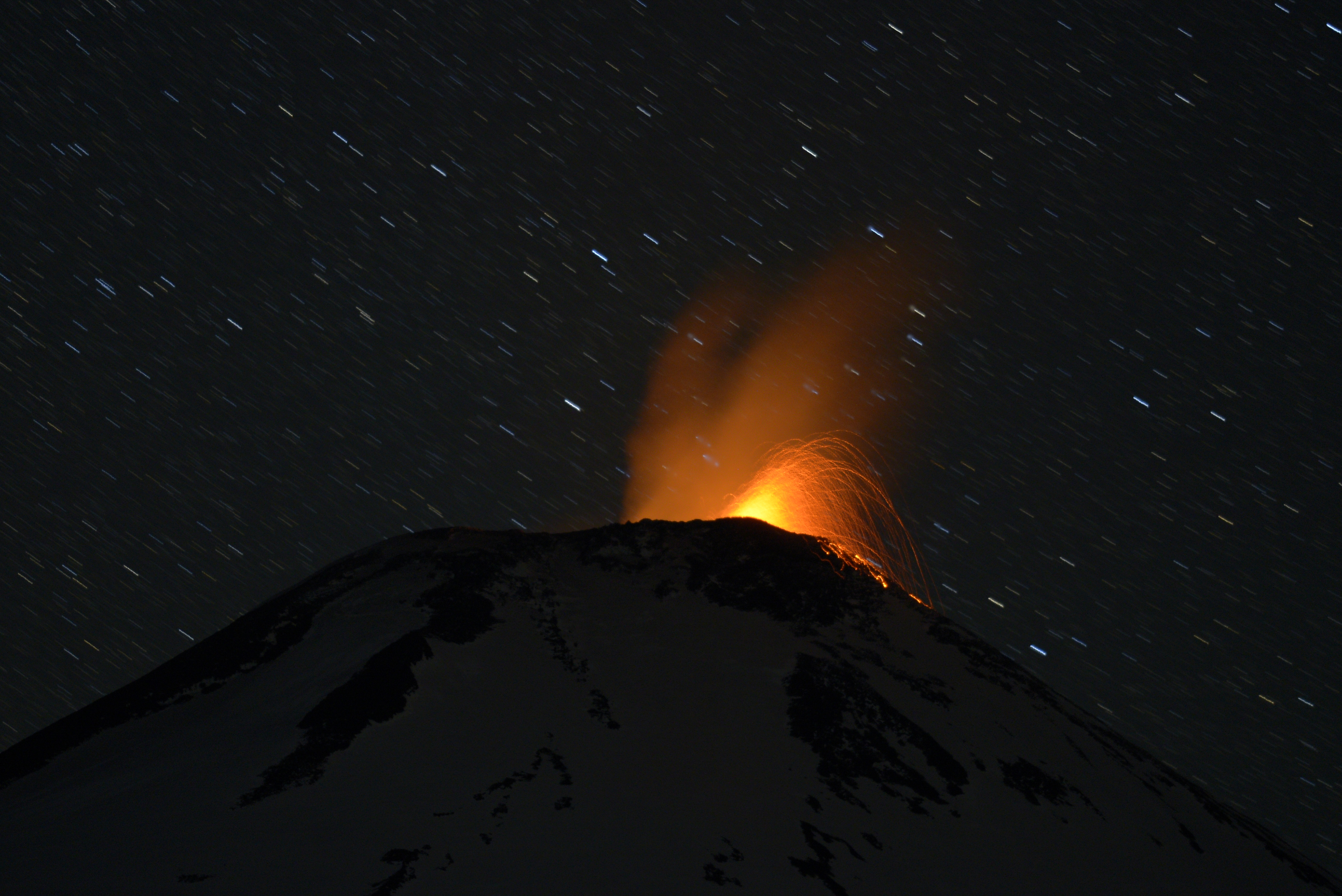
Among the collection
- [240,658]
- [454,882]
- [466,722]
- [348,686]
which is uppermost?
[454,882]

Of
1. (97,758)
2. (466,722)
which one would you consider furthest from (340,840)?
(97,758)

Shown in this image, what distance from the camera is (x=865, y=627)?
64.6 metres

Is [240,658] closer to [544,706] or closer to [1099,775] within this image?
[544,706]

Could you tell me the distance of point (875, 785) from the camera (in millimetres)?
45719

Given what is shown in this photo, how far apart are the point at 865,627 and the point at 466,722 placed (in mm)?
30511

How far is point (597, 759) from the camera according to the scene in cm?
4384

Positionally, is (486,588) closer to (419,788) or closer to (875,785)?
(419,788)

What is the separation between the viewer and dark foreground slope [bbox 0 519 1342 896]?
115 feet

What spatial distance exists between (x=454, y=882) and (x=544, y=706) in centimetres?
1654

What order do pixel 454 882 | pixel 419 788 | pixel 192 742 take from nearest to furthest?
Answer: pixel 454 882, pixel 419 788, pixel 192 742

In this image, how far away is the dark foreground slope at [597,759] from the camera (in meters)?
35.0

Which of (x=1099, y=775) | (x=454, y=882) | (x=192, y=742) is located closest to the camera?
(x=454, y=882)

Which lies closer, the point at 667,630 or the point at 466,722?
the point at 466,722

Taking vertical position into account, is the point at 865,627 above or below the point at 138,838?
above
